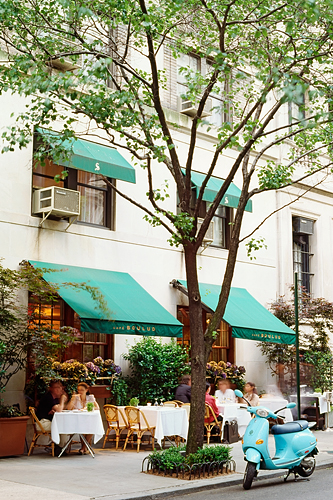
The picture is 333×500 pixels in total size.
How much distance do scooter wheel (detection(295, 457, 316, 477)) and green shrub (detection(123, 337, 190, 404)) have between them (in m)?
4.91

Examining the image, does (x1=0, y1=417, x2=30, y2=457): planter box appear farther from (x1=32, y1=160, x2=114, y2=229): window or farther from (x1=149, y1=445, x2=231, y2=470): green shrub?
(x1=32, y1=160, x2=114, y2=229): window

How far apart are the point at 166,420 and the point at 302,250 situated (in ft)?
35.3

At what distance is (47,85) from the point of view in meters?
8.95

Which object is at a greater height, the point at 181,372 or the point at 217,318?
the point at 217,318

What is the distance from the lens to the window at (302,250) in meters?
21.4

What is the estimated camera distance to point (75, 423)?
39.4ft

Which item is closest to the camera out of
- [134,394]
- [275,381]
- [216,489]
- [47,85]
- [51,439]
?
[47,85]

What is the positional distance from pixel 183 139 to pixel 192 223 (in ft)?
23.4

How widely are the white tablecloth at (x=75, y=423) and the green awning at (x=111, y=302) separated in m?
1.62

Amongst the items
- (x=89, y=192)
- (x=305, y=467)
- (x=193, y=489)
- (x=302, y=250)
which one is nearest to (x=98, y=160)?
(x=89, y=192)

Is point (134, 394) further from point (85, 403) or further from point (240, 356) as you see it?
point (240, 356)

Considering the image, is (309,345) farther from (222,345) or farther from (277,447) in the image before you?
(277,447)

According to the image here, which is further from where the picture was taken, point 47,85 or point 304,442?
point 304,442

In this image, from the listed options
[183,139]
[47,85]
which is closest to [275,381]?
[183,139]
